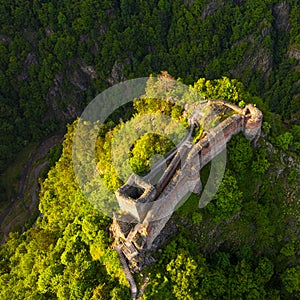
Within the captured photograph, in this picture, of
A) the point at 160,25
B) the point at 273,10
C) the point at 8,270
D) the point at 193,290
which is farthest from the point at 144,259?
the point at 273,10

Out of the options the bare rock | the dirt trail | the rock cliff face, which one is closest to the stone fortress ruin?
the rock cliff face

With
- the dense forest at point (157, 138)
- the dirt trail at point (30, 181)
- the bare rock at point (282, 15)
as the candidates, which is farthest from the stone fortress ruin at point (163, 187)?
the bare rock at point (282, 15)

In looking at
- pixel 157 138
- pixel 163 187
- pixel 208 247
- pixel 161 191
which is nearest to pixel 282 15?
pixel 157 138

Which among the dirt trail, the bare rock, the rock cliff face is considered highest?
the rock cliff face

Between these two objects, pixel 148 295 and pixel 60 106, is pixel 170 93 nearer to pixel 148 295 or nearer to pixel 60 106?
pixel 148 295

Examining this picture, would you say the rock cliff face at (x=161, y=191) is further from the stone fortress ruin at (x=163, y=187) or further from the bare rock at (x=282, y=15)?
the bare rock at (x=282, y=15)

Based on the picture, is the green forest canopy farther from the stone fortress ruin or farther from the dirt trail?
the dirt trail

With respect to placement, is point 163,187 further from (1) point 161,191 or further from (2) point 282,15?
(2) point 282,15
